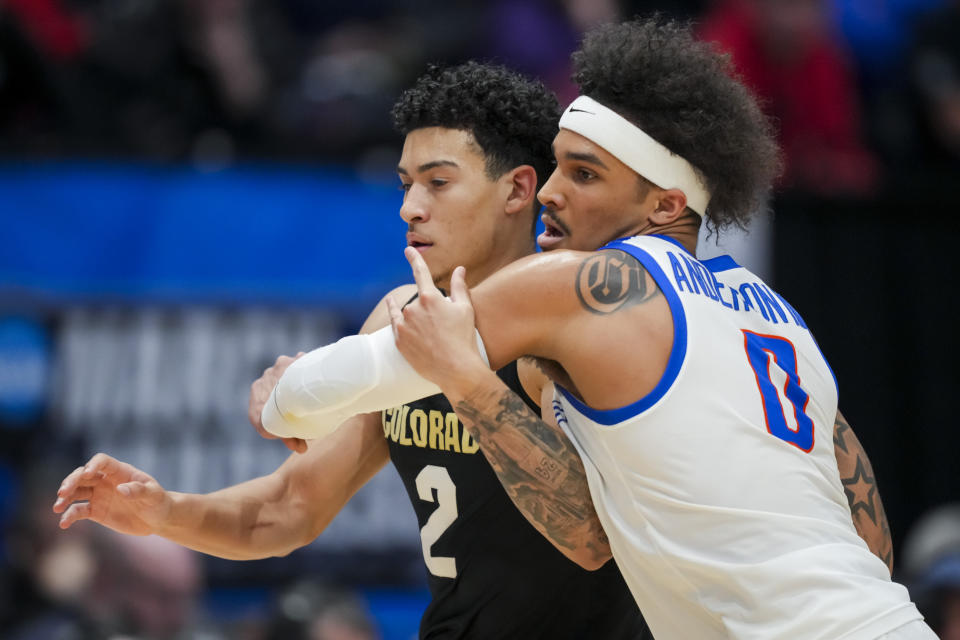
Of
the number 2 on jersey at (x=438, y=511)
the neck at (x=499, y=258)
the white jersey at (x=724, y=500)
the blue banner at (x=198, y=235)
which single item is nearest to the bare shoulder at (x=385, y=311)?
the neck at (x=499, y=258)

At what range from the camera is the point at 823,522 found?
3.21 m

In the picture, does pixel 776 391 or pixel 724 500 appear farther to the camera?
pixel 776 391

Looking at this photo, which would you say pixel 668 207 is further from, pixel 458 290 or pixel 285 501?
pixel 285 501

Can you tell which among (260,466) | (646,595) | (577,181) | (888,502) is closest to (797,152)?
(888,502)

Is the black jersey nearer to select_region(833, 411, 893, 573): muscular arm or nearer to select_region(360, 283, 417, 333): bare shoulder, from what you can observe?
select_region(360, 283, 417, 333): bare shoulder

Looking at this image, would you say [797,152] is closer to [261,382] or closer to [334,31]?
[334,31]

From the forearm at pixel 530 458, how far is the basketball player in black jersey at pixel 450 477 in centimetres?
49

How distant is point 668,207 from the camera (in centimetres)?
368

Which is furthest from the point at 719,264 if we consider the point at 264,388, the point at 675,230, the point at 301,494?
the point at 301,494

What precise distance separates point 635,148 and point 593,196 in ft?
0.58

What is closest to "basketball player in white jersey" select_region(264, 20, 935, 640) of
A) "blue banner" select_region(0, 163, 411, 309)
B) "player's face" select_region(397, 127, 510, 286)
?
"player's face" select_region(397, 127, 510, 286)

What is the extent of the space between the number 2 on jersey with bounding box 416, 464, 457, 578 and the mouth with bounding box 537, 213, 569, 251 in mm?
820

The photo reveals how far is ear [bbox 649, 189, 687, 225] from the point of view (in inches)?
143

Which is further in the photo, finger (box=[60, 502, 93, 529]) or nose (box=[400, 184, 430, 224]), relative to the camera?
nose (box=[400, 184, 430, 224])
